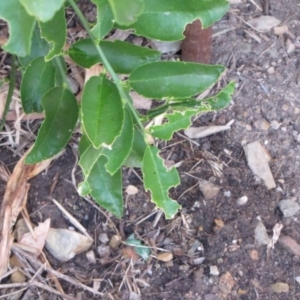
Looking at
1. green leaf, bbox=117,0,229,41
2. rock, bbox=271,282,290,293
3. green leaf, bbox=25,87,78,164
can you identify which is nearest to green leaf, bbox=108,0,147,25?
green leaf, bbox=117,0,229,41

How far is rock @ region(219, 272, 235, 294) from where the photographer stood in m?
1.47

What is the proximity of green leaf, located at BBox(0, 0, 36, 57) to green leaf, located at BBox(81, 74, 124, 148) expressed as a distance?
307mm

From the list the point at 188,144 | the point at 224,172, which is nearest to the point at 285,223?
the point at 224,172

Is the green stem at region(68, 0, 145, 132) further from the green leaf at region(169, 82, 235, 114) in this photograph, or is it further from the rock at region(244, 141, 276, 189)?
the rock at region(244, 141, 276, 189)

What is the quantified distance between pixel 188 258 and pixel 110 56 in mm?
621

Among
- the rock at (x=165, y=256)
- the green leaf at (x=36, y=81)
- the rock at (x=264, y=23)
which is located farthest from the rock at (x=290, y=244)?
the green leaf at (x=36, y=81)

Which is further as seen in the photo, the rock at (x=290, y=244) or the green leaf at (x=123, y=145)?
the rock at (x=290, y=244)

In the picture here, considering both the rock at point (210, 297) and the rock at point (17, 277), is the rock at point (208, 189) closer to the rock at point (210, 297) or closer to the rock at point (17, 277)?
the rock at point (210, 297)

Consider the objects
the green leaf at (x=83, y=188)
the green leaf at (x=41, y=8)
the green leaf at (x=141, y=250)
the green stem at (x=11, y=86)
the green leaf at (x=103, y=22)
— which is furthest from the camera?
the green leaf at (x=141, y=250)

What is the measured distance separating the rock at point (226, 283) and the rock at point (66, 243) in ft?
1.21

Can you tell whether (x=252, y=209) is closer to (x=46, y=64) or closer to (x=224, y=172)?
(x=224, y=172)

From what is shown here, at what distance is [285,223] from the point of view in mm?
1525

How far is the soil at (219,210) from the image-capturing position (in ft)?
4.83

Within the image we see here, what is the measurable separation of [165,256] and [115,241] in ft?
0.47
